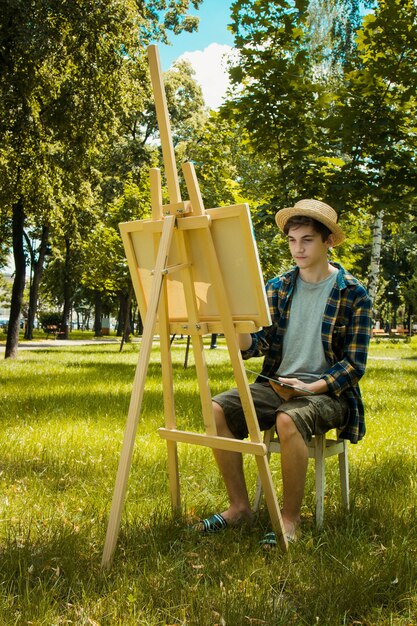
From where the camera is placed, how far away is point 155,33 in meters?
18.7

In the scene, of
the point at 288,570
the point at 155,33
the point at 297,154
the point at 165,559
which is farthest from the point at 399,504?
the point at 155,33

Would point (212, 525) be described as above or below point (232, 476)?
below

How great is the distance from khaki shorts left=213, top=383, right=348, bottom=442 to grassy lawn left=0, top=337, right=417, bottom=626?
51cm

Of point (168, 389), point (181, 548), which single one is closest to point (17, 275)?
point (168, 389)

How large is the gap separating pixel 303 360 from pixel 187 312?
821mm

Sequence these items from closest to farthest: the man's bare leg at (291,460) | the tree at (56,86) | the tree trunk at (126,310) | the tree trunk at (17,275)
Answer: the man's bare leg at (291,460)
the tree at (56,86)
the tree trunk at (17,275)
the tree trunk at (126,310)

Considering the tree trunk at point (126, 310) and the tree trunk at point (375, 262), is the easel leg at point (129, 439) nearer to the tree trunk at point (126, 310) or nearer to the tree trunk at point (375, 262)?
the tree trunk at point (375, 262)

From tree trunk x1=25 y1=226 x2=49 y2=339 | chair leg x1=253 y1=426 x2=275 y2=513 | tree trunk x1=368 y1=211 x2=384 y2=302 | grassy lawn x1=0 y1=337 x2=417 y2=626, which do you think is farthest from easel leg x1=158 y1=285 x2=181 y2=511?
tree trunk x1=25 y1=226 x2=49 y2=339

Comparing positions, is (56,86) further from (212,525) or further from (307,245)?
(212,525)

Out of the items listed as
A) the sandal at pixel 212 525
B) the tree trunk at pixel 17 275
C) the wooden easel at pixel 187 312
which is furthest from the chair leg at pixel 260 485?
the tree trunk at pixel 17 275

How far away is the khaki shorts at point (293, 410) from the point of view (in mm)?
3465

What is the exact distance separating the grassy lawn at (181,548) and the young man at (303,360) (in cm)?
31

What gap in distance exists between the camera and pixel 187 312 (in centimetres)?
339

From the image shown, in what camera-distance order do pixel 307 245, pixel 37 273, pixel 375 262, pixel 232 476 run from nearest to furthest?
pixel 232 476, pixel 307 245, pixel 375 262, pixel 37 273
